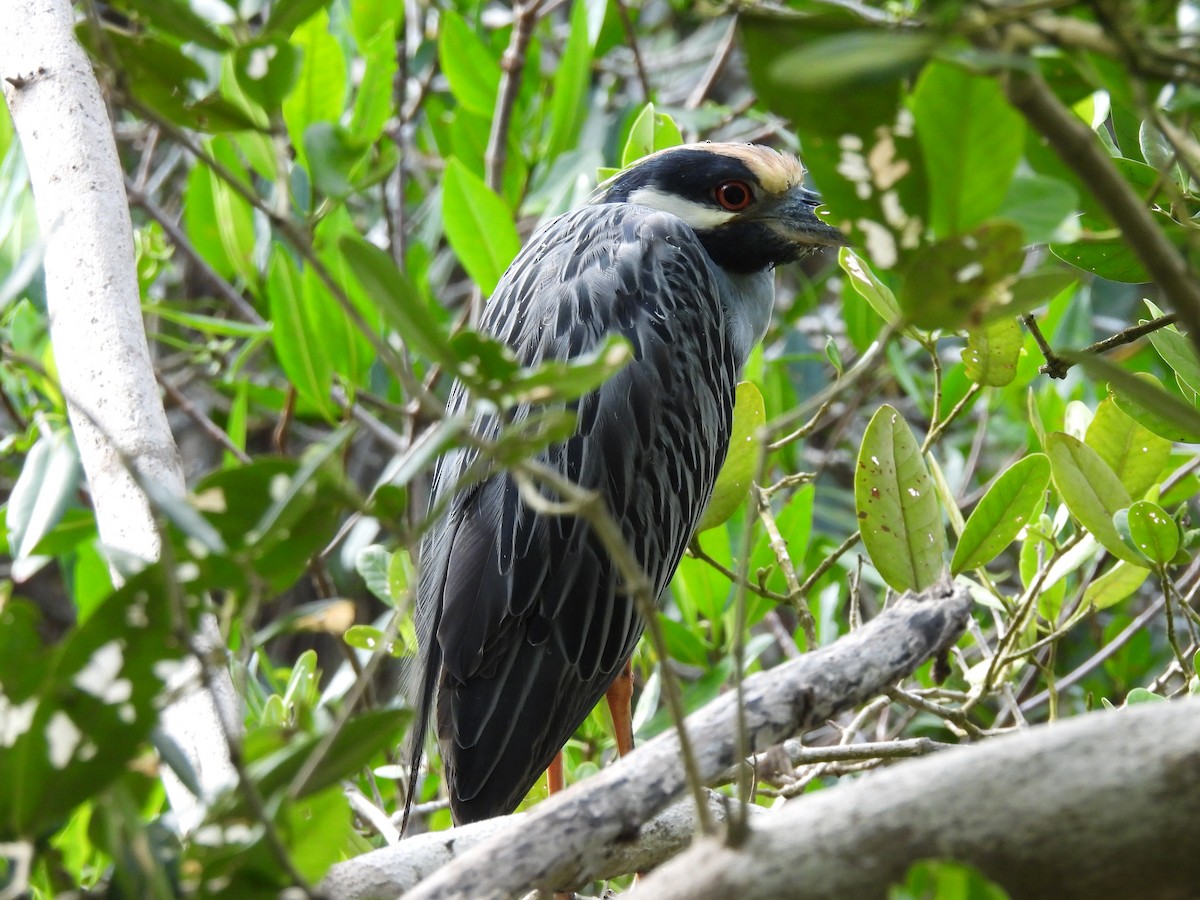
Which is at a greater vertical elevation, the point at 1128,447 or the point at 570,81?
the point at 570,81

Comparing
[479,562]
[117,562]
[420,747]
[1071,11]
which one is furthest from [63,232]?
[1071,11]

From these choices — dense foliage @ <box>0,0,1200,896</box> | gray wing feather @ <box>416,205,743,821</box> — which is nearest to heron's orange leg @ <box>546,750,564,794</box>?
dense foliage @ <box>0,0,1200,896</box>

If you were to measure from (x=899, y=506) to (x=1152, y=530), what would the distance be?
0.36 m

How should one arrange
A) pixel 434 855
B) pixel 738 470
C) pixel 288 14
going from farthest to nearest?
pixel 738 470, pixel 434 855, pixel 288 14

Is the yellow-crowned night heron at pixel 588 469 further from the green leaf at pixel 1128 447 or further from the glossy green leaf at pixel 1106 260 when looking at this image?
the glossy green leaf at pixel 1106 260

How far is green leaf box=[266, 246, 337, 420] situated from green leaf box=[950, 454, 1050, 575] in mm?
1451

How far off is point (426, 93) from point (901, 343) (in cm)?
169

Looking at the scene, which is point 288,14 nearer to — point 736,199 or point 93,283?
point 93,283

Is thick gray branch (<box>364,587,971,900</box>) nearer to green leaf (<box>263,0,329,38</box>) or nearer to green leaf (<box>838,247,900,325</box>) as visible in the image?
green leaf (<box>263,0,329,38</box>)

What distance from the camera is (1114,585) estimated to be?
2.23 meters

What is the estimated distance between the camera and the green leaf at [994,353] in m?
1.88

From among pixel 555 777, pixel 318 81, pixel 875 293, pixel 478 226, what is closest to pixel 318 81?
pixel 318 81

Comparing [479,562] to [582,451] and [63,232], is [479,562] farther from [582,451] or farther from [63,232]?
[63,232]

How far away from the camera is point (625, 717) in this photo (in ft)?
8.93
